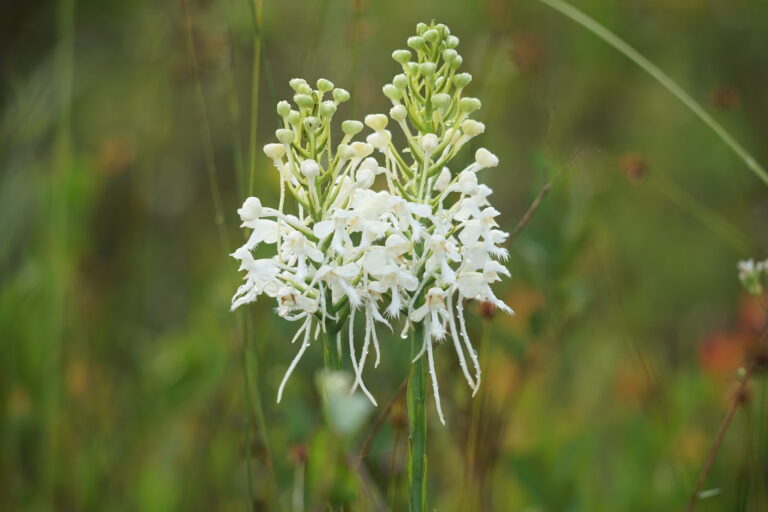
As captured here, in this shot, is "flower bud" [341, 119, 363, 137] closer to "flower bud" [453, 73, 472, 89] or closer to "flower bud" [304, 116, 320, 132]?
"flower bud" [304, 116, 320, 132]

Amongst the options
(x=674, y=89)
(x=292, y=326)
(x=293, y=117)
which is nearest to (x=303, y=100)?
(x=293, y=117)

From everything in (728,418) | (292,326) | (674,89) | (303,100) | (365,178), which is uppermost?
(674,89)

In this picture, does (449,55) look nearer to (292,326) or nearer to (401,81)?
(401,81)

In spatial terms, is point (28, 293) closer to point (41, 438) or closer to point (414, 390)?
point (41, 438)

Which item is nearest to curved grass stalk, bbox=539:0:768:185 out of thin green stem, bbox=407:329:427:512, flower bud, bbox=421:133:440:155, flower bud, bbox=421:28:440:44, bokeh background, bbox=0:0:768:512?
bokeh background, bbox=0:0:768:512

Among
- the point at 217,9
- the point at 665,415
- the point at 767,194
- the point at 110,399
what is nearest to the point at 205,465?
the point at 110,399
